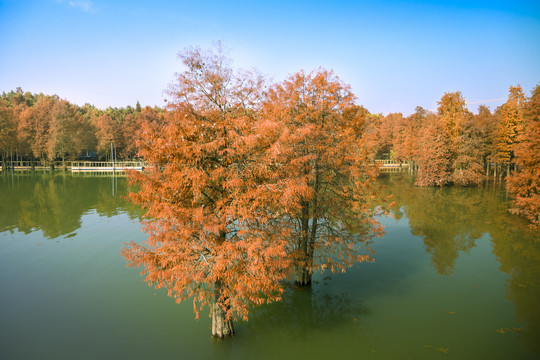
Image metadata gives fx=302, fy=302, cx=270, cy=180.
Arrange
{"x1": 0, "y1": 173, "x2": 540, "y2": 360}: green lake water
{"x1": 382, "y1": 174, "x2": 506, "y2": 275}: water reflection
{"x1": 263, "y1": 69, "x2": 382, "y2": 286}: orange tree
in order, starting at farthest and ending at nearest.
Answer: {"x1": 382, "y1": 174, "x2": 506, "y2": 275}: water reflection
{"x1": 263, "y1": 69, "x2": 382, "y2": 286}: orange tree
{"x1": 0, "y1": 173, "x2": 540, "y2": 360}: green lake water

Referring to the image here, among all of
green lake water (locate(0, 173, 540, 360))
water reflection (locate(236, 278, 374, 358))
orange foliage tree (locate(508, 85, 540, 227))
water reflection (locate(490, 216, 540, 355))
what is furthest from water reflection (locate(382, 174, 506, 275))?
water reflection (locate(236, 278, 374, 358))

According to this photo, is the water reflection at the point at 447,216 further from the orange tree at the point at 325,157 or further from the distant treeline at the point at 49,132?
the distant treeline at the point at 49,132

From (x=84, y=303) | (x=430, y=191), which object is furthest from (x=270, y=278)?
(x=430, y=191)

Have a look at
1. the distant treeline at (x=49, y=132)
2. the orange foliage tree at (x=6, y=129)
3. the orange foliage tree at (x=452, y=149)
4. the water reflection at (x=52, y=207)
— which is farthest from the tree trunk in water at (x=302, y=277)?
the orange foliage tree at (x=6, y=129)

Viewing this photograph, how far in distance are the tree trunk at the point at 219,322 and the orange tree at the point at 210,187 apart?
41cm

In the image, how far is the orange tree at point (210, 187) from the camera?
8.14m

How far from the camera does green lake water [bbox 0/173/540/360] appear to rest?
9430 mm

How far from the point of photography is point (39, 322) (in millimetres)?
10672

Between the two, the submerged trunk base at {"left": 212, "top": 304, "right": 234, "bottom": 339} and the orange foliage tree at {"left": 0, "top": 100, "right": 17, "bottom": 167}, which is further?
the orange foliage tree at {"left": 0, "top": 100, "right": 17, "bottom": 167}

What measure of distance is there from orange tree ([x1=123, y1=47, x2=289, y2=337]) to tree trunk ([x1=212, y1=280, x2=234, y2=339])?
41 centimetres

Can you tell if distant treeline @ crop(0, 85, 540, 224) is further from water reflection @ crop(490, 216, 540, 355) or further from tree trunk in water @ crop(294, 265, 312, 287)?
tree trunk in water @ crop(294, 265, 312, 287)

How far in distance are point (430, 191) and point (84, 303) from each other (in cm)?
Answer: 4309

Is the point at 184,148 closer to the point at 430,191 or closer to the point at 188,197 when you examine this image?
the point at 188,197

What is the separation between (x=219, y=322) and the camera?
9.80m
